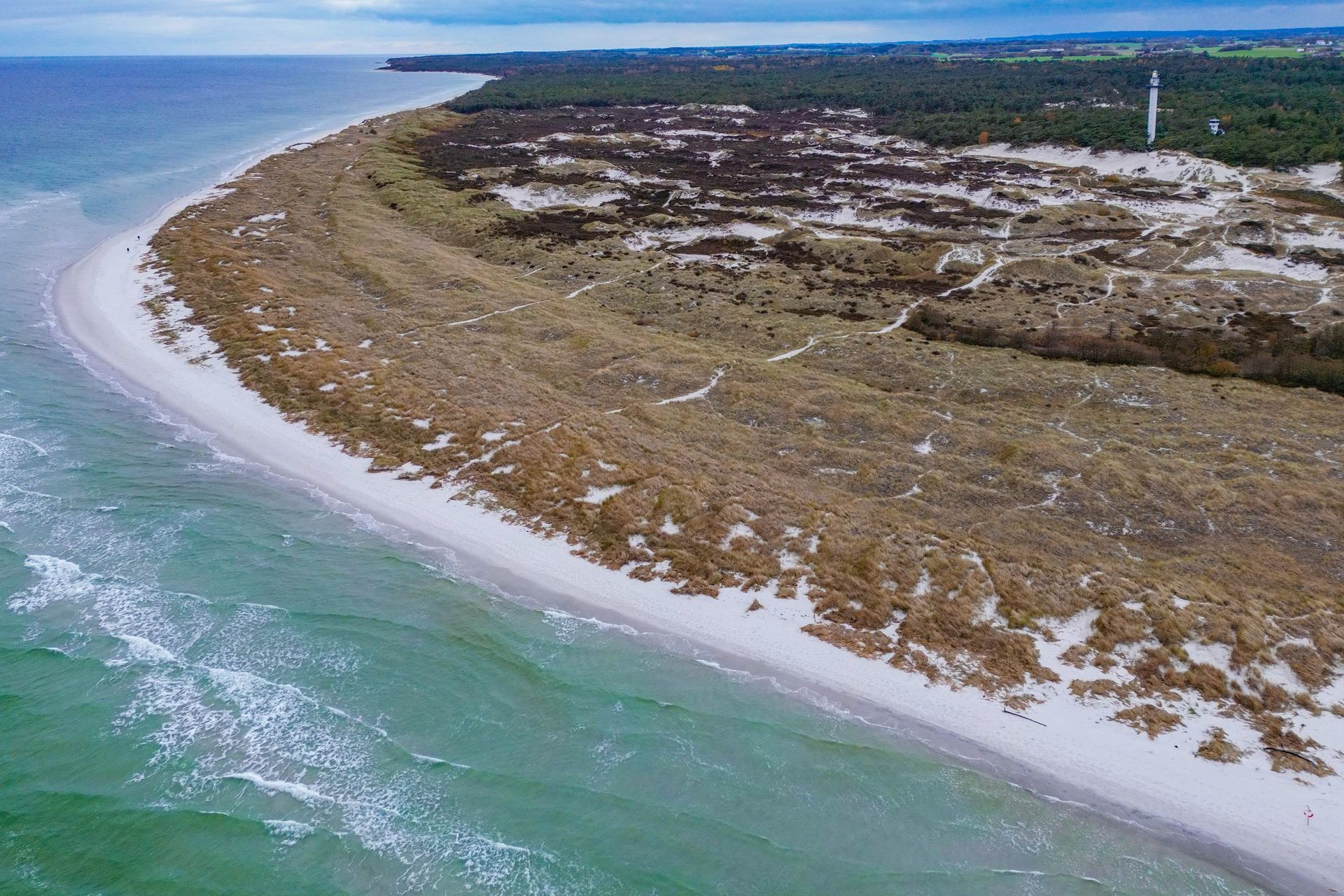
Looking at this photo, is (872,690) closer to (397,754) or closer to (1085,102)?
(397,754)

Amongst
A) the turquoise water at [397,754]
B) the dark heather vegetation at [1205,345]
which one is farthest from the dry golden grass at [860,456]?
the turquoise water at [397,754]

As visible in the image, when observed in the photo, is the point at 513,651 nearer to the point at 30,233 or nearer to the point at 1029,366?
the point at 1029,366

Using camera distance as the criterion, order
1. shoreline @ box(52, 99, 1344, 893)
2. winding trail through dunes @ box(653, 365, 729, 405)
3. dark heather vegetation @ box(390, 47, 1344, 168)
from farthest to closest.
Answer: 1. dark heather vegetation @ box(390, 47, 1344, 168)
2. winding trail through dunes @ box(653, 365, 729, 405)
3. shoreline @ box(52, 99, 1344, 893)

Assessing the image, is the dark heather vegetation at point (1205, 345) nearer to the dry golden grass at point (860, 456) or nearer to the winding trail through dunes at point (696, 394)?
the dry golden grass at point (860, 456)

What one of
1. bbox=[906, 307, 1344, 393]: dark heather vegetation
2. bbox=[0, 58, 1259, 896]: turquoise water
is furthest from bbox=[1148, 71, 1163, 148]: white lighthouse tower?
bbox=[0, 58, 1259, 896]: turquoise water

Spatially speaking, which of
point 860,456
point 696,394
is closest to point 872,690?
point 860,456

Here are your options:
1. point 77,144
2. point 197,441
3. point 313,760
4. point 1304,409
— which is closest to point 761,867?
point 313,760

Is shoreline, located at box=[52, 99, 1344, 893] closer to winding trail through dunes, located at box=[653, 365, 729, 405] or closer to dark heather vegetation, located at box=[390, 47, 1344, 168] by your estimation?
winding trail through dunes, located at box=[653, 365, 729, 405]
